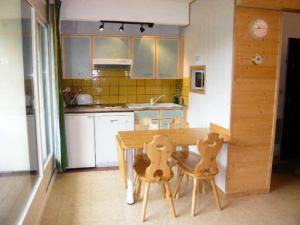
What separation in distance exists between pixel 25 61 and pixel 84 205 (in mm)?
1743

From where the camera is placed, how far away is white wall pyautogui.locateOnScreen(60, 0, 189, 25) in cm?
398

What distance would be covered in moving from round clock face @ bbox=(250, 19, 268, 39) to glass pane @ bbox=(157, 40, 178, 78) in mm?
1732

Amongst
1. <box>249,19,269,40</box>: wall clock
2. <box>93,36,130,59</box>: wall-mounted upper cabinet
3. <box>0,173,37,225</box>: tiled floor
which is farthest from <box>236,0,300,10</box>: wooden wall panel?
<box>0,173,37,225</box>: tiled floor

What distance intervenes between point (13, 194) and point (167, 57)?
318 centimetres

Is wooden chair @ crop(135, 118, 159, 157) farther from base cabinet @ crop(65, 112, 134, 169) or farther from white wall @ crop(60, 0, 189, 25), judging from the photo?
white wall @ crop(60, 0, 189, 25)

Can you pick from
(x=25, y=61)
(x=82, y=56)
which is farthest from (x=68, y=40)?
(x=25, y=61)

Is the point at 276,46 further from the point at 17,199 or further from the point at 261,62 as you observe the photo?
the point at 17,199

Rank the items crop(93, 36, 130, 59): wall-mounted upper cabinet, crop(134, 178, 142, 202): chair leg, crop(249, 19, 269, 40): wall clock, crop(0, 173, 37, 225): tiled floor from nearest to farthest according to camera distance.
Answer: crop(0, 173, 37, 225): tiled floor, crop(249, 19, 269, 40): wall clock, crop(134, 178, 142, 202): chair leg, crop(93, 36, 130, 59): wall-mounted upper cabinet

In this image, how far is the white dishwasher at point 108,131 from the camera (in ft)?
13.7

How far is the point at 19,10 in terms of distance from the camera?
2701 millimetres

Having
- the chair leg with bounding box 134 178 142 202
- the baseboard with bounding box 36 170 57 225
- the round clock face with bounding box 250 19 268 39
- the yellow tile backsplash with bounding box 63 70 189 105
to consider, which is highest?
the round clock face with bounding box 250 19 268 39

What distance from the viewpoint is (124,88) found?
4844 millimetres

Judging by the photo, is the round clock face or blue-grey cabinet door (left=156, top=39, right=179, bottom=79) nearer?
the round clock face

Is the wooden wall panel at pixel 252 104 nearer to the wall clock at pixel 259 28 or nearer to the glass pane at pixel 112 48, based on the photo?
the wall clock at pixel 259 28
